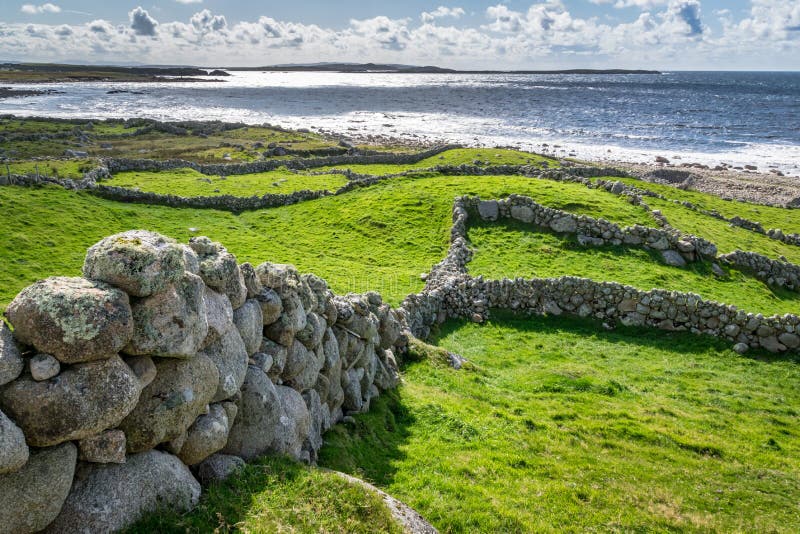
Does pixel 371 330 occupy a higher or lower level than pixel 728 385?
higher

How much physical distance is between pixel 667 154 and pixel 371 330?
346 ft

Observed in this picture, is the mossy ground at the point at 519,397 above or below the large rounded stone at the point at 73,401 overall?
below

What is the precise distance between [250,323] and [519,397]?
1095 centimetres

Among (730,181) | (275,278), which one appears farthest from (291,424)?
(730,181)

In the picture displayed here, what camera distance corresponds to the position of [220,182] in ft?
161

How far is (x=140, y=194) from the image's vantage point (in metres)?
39.1

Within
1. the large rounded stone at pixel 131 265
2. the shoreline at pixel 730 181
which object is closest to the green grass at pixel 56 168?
the large rounded stone at pixel 131 265

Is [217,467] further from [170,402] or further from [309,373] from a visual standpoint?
[309,373]

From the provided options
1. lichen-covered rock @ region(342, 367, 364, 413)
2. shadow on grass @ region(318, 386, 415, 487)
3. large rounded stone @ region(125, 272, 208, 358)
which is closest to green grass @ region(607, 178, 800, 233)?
shadow on grass @ region(318, 386, 415, 487)

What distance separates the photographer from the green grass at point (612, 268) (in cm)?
2723

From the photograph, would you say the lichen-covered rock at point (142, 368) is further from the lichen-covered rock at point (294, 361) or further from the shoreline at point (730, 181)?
the shoreline at point (730, 181)

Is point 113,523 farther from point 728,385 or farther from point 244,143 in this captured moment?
point 244,143

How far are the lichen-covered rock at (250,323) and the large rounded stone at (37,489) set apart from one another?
368 cm

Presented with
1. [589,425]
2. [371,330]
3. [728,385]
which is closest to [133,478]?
[371,330]
